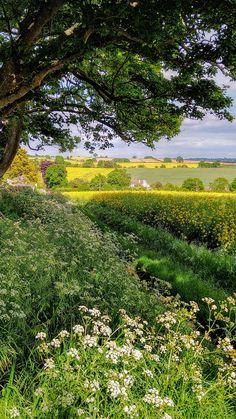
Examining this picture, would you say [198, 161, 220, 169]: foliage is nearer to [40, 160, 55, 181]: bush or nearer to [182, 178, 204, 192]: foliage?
[182, 178, 204, 192]: foliage

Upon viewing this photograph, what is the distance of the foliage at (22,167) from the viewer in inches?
1592

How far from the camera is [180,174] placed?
49.5 meters

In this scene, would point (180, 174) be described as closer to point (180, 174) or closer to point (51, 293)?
point (180, 174)

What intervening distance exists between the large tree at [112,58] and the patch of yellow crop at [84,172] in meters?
45.0

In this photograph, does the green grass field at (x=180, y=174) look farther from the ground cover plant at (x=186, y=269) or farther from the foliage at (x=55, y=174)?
the ground cover plant at (x=186, y=269)

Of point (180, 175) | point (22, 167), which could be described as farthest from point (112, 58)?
point (180, 175)

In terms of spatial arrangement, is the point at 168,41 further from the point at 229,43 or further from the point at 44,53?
the point at 44,53

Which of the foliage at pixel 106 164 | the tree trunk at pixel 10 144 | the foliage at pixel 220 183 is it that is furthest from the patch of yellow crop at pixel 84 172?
the tree trunk at pixel 10 144

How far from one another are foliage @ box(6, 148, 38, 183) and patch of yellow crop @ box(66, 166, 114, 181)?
13.7m

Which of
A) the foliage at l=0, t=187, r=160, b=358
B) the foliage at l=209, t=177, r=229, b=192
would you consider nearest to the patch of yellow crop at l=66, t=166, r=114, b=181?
the foliage at l=209, t=177, r=229, b=192

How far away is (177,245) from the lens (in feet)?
38.1

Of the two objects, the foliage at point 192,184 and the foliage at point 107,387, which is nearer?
the foliage at point 107,387

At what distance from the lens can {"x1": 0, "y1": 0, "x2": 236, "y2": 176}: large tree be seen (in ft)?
13.9

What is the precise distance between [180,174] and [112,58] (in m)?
41.2
